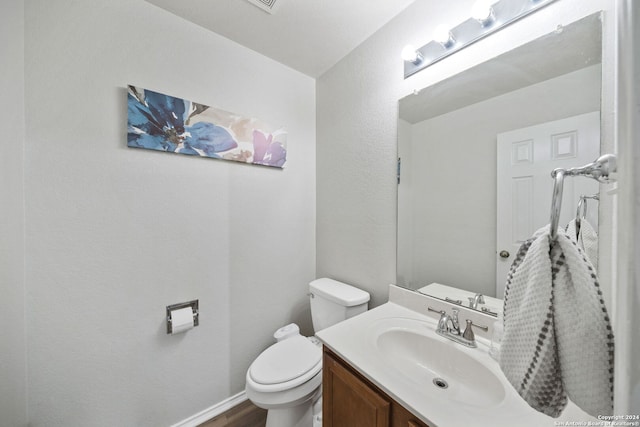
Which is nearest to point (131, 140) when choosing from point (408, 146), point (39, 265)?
point (39, 265)

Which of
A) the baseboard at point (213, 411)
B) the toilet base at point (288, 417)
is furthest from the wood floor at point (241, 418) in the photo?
the toilet base at point (288, 417)

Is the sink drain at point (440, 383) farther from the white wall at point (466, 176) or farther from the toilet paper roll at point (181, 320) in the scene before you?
the toilet paper roll at point (181, 320)

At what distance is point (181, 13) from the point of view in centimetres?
121

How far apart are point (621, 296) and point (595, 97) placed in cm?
89

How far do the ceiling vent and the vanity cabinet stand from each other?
164cm

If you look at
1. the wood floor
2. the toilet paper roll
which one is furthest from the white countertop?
the wood floor

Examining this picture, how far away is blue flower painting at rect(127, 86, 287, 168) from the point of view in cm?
111

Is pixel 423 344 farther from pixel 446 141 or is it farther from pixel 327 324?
pixel 446 141

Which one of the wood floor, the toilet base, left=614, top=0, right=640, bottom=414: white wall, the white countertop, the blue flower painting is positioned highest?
the blue flower painting

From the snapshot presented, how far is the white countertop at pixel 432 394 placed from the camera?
0.57 metres

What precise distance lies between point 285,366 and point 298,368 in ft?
0.23

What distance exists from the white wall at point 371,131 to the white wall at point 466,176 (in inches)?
5.6

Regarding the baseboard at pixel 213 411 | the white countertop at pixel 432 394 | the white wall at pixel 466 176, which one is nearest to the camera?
the white countertop at pixel 432 394

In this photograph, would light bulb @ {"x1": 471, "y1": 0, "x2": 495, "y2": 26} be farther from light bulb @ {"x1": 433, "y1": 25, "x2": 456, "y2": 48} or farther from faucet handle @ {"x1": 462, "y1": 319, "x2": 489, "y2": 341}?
faucet handle @ {"x1": 462, "y1": 319, "x2": 489, "y2": 341}
